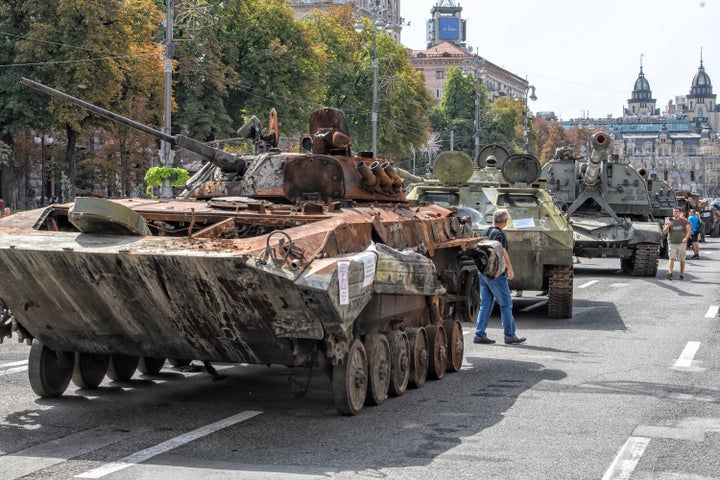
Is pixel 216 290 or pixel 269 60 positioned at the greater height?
pixel 269 60

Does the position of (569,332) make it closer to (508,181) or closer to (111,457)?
(508,181)

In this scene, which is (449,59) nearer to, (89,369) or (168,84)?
(168,84)

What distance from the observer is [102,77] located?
41.6 m

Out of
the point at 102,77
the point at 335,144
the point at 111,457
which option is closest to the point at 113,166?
the point at 102,77

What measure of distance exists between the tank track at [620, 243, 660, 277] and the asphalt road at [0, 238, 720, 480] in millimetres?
13403

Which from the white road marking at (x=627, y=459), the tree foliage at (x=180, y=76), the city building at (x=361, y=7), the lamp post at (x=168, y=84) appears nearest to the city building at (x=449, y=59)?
the city building at (x=361, y=7)

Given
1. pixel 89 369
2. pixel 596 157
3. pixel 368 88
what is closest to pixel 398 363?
pixel 89 369

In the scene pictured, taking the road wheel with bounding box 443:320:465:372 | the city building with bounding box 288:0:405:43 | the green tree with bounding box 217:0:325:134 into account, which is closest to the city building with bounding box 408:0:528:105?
the city building with bounding box 288:0:405:43

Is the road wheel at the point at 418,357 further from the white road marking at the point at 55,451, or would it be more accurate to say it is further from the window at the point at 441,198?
the window at the point at 441,198

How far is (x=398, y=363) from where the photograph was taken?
36.0ft

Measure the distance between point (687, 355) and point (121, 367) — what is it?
654 centimetres

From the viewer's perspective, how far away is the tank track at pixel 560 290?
18.1 m

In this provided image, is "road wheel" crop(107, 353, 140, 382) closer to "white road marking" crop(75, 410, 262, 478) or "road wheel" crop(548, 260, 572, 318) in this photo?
"white road marking" crop(75, 410, 262, 478)

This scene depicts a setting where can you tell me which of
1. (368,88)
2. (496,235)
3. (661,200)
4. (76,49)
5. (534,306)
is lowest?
(534,306)
